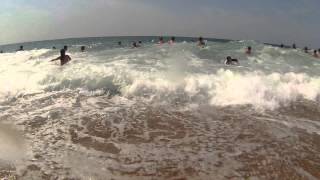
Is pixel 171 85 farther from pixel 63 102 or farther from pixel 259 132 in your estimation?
pixel 259 132

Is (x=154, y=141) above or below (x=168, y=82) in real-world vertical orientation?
below

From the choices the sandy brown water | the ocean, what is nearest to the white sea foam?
the ocean

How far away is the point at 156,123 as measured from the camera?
25.9ft

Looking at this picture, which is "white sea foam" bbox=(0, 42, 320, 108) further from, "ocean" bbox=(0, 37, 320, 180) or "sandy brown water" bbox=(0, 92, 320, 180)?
"sandy brown water" bbox=(0, 92, 320, 180)

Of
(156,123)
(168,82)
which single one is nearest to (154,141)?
(156,123)

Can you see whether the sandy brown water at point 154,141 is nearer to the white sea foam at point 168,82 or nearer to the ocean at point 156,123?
the ocean at point 156,123

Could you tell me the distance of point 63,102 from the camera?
31.7 ft

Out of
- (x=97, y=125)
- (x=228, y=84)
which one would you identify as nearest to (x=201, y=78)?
(x=228, y=84)

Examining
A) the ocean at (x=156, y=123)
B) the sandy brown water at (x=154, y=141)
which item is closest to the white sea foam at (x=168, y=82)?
the ocean at (x=156, y=123)

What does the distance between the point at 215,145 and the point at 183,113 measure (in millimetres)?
2192

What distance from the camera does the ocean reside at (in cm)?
563

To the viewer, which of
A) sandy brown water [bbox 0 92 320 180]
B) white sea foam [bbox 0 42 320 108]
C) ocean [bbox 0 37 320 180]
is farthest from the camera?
white sea foam [bbox 0 42 320 108]

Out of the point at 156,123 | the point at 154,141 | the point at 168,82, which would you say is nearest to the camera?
the point at 154,141

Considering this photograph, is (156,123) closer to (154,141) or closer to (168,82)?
(154,141)
